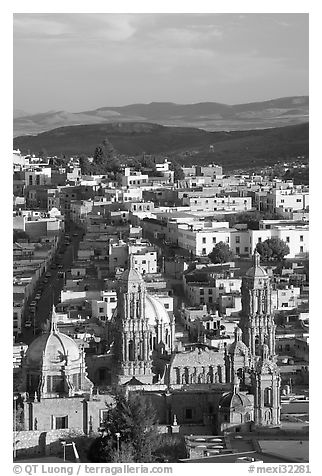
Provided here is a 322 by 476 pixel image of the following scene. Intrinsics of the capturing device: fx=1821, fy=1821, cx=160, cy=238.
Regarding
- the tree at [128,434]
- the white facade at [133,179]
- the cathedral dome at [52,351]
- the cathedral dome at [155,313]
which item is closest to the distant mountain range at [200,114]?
the white facade at [133,179]

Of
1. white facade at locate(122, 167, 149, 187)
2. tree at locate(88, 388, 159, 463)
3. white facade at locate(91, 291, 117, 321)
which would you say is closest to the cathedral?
tree at locate(88, 388, 159, 463)

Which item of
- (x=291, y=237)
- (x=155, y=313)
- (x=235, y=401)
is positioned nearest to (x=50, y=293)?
(x=155, y=313)

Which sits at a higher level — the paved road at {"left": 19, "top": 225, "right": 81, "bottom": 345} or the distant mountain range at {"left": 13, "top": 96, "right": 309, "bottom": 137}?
the distant mountain range at {"left": 13, "top": 96, "right": 309, "bottom": 137}

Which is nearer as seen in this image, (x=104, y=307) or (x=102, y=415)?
(x=102, y=415)

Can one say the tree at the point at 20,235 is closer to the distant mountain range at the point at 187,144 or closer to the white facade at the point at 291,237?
the white facade at the point at 291,237

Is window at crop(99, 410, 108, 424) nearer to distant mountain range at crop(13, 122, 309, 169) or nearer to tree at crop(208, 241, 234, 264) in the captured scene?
tree at crop(208, 241, 234, 264)

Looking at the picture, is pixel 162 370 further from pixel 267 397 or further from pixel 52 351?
pixel 267 397

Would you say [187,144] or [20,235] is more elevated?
[187,144]

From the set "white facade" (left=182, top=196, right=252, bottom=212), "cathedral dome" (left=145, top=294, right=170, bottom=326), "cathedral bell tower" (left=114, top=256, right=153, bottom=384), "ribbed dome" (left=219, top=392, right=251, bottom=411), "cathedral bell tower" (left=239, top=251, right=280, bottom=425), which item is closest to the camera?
"ribbed dome" (left=219, top=392, right=251, bottom=411)
